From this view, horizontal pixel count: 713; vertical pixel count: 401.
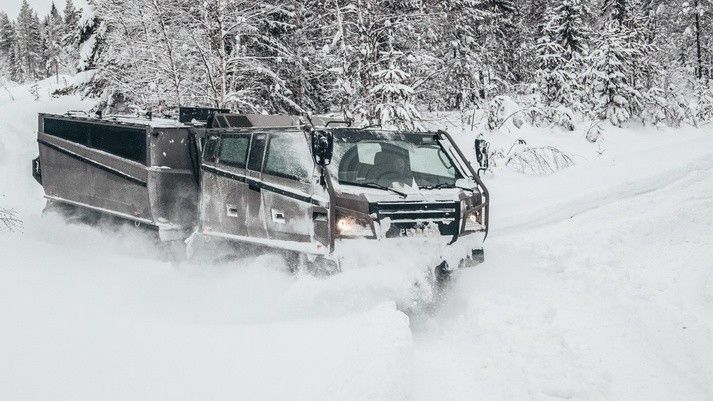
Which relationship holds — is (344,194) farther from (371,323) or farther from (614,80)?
(614,80)

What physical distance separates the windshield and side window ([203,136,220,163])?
2.07m

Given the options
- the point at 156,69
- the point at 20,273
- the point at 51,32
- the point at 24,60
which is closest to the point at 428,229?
the point at 20,273

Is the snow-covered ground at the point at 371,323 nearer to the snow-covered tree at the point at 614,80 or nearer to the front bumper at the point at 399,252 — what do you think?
the front bumper at the point at 399,252

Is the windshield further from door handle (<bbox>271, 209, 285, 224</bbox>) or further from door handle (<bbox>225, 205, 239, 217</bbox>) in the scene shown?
door handle (<bbox>225, 205, 239, 217</bbox>)

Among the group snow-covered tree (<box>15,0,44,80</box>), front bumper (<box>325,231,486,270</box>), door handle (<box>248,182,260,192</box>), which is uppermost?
snow-covered tree (<box>15,0,44,80</box>)

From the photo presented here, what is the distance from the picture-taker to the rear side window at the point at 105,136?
8.03m

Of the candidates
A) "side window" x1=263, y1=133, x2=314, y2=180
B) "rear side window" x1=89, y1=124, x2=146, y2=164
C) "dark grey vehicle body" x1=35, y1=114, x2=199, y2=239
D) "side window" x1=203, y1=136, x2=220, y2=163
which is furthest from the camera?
"rear side window" x1=89, y1=124, x2=146, y2=164

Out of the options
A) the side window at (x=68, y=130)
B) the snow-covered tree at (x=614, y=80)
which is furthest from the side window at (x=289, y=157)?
the snow-covered tree at (x=614, y=80)

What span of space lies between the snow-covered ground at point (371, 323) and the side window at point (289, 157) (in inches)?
46.3

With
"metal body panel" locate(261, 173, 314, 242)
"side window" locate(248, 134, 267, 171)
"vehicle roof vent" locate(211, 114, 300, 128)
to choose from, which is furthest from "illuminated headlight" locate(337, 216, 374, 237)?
"vehicle roof vent" locate(211, 114, 300, 128)

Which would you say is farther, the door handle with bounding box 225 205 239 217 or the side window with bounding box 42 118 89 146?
the side window with bounding box 42 118 89 146

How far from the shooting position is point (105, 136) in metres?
8.52

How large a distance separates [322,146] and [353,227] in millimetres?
909

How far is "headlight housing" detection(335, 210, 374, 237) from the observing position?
18.2 ft
